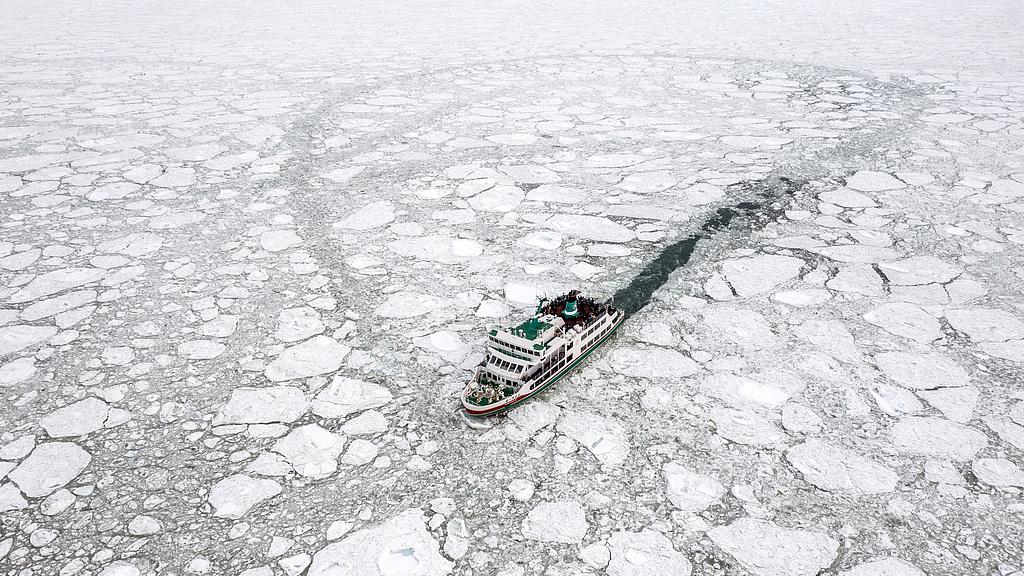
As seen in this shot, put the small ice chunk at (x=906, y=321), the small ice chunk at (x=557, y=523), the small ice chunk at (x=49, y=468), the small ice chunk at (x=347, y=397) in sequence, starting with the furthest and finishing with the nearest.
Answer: the small ice chunk at (x=906, y=321) → the small ice chunk at (x=347, y=397) → the small ice chunk at (x=49, y=468) → the small ice chunk at (x=557, y=523)

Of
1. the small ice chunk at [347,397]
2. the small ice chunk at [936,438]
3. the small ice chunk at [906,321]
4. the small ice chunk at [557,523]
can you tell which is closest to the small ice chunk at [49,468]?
the small ice chunk at [347,397]

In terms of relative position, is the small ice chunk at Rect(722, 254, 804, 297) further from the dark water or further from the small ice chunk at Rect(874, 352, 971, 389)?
the small ice chunk at Rect(874, 352, 971, 389)

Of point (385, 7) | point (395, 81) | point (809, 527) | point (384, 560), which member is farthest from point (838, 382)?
point (385, 7)

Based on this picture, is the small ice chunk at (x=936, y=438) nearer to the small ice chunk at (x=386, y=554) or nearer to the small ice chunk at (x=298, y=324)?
the small ice chunk at (x=386, y=554)

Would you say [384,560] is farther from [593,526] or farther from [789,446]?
[789,446]

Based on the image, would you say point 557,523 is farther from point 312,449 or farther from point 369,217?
point 369,217

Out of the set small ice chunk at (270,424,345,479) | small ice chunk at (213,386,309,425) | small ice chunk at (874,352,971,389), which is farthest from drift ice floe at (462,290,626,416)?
small ice chunk at (874,352,971,389)
